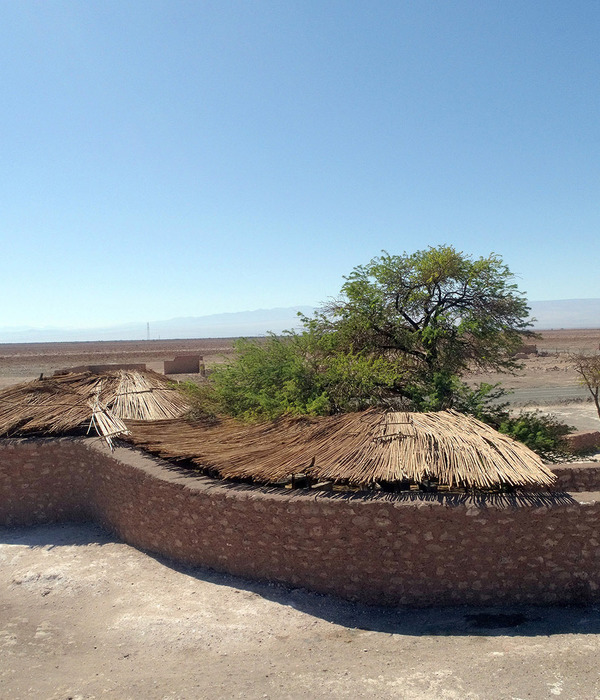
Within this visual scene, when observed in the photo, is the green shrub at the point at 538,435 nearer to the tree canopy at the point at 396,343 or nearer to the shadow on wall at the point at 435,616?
the tree canopy at the point at 396,343

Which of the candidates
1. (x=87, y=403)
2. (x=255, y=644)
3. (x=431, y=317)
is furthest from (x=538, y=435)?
(x=87, y=403)

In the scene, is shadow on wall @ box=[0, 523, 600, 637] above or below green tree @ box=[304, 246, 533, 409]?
below

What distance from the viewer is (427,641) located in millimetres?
5387

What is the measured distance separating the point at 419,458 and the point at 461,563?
1.20 meters

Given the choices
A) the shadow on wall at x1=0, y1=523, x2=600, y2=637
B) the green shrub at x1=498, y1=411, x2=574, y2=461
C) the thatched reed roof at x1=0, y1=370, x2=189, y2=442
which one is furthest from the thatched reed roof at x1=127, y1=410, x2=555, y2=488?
the green shrub at x1=498, y1=411, x2=574, y2=461

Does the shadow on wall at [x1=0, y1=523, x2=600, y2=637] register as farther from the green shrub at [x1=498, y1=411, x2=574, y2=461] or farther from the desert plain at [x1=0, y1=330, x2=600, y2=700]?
the green shrub at [x1=498, y1=411, x2=574, y2=461]

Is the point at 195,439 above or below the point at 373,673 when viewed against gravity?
above

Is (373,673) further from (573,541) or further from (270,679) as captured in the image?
(573,541)

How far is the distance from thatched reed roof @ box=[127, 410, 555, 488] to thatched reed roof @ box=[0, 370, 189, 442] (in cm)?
180

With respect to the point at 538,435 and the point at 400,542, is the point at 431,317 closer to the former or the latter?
the point at 538,435

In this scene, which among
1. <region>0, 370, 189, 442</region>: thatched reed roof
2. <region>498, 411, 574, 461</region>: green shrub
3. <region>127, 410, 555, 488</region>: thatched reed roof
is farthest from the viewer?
<region>0, 370, 189, 442</region>: thatched reed roof

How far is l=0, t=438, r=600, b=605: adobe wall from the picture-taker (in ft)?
19.2

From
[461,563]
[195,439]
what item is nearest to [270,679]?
[461,563]

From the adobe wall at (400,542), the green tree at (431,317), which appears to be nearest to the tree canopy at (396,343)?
the green tree at (431,317)
